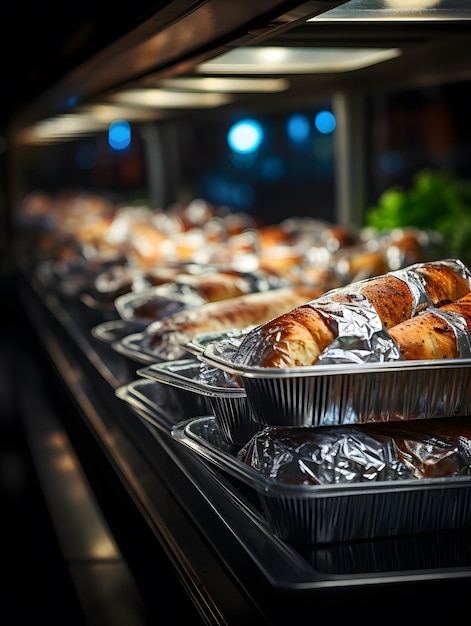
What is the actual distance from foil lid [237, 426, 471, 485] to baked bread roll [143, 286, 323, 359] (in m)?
0.52

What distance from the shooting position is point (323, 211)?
4.86 meters

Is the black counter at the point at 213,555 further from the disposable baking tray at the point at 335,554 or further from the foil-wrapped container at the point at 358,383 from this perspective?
the foil-wrapped container at the point at 358,383

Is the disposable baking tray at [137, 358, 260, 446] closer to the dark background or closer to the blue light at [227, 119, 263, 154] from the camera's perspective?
the dark background

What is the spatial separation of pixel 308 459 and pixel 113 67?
34.7 inches

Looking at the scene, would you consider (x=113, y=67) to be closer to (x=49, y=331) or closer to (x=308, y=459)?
(x=308, y=459)

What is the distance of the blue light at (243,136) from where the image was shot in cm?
570

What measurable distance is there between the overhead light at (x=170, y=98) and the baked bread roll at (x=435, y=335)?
1.45 m

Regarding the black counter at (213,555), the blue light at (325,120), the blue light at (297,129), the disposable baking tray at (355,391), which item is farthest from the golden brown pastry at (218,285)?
the blue light at (297,129)

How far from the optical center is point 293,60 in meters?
1.67

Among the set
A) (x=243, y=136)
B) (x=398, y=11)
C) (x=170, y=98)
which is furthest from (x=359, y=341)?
(x=243, y=136)

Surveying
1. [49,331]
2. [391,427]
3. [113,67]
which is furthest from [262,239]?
[391,427]

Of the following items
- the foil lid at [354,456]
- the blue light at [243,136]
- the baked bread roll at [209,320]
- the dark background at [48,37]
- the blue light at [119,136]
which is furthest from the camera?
the blue light at [243,136]

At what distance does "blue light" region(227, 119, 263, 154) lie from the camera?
5.70 meters

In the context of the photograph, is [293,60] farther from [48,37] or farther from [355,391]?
[355,391]
